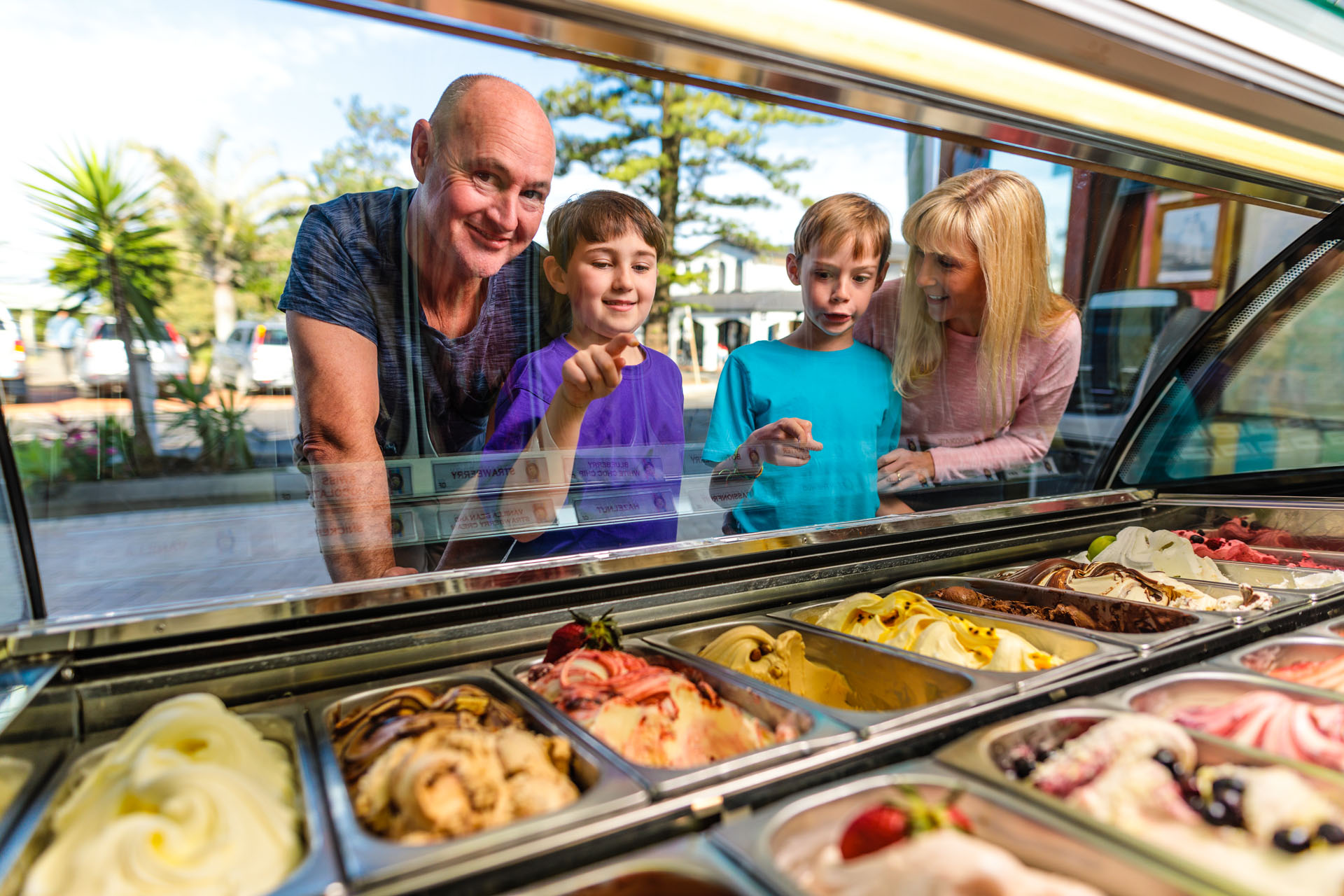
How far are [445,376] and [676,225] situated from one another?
0.59 m

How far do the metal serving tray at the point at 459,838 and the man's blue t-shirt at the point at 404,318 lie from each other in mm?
556

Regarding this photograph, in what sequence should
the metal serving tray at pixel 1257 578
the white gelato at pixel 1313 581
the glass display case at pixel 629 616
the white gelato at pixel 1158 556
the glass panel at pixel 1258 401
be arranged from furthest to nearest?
the glass panel at pixel 1258 401
the white gelato at pixel 1158 556
the white gelato at pixel 1313 581
the metal serving tray at pixel 1257 578
the glass display case at pixel 629 616

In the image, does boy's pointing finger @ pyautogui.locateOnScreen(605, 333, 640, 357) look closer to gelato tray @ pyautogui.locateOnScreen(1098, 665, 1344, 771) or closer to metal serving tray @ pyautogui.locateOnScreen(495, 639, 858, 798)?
metal serving tray @ pyautogui.locateOnScreen(495, 639, 858, 798)

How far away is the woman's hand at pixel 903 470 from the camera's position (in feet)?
7.23

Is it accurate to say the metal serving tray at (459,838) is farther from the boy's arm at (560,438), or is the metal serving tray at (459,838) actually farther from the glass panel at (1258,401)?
the glass panel at (1258,401)

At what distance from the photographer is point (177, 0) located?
1.11 meters

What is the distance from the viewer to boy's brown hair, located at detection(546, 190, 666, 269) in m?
1.55

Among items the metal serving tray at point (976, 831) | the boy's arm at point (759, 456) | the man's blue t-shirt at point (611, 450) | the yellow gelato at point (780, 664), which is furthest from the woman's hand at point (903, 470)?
the metal serving tray at point (976, 831)

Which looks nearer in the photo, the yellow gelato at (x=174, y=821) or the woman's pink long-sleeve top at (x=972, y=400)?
the yellow gelato at (x=174, y=821)

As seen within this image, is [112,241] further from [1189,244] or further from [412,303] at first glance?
[1189,244]

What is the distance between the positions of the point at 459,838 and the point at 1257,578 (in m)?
2.08

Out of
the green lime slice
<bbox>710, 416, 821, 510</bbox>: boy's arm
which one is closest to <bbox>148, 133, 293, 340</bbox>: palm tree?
<bbox>710, 416, 821, 510</bbox>: boy's arm

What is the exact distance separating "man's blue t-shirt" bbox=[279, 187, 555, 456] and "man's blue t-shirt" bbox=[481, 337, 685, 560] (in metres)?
0.04

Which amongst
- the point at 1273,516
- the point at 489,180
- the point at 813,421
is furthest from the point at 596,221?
the point at 1273,516
